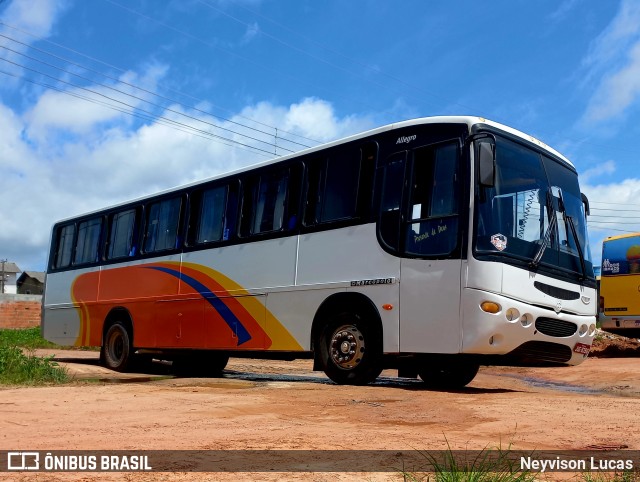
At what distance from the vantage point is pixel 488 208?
8.46 meters

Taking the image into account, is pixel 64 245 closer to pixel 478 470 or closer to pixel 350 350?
pixel 350 350

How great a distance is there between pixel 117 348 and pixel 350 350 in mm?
6963

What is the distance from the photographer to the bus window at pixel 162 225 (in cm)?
1350

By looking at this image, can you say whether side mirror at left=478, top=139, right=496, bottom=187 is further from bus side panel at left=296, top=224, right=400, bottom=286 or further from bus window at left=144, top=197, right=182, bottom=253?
bus window at left=144, top=197, right=182, bottom=253

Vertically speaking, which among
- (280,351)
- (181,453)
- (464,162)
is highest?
(464,162)

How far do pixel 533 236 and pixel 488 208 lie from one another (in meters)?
0.80

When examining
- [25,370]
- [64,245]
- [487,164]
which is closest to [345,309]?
[487,164]

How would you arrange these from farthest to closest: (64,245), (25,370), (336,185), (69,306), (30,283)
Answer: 1. (30,283)
2. (64,245)
3. (69,306)
4. (25,370)
5. (336,185)

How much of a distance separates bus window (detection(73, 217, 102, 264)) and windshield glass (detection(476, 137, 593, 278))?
32.2 feet

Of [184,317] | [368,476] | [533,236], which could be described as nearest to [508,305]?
[533,236]

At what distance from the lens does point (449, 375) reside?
1091cm

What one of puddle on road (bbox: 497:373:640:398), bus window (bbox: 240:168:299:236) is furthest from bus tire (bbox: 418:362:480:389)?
bus window (bbox: 240:168:299:236)

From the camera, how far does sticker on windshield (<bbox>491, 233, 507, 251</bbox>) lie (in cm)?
838

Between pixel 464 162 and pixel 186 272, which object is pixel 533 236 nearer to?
pixel 464 162
